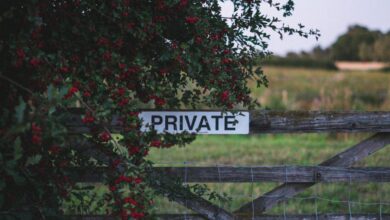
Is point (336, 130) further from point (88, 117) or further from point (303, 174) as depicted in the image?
point (88, 117)

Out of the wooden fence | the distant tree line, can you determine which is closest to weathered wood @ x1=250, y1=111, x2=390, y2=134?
the wooden fence

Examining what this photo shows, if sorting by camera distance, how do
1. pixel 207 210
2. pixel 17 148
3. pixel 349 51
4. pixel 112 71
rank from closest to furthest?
1. pixel 17 148
2. pixel 112 71
3. pixel 207 210
4. pixel 349 51

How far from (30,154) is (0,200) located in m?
0.33

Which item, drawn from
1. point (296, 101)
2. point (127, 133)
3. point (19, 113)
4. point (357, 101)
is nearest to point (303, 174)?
point (127, 133)

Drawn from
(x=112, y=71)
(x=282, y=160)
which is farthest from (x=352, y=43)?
(x=112, y=71)

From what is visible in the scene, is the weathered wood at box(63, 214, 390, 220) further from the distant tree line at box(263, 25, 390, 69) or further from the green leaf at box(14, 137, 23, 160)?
the distant tree line at box(263, 25, 390, 69)

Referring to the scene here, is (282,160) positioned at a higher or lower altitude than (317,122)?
lower

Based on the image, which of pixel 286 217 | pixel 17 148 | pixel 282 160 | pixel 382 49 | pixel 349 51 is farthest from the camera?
pixel 349 51

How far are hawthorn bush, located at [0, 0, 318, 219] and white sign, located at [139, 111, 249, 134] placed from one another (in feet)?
0.67

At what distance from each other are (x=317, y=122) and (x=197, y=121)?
96 cm

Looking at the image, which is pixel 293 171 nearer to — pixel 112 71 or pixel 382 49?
pixel 112 71

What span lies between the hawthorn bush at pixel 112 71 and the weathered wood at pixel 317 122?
49 cm

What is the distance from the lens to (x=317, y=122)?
186 inches

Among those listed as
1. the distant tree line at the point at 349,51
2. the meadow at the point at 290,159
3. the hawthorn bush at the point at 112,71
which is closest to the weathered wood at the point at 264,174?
the meadow at the point at 290,159
